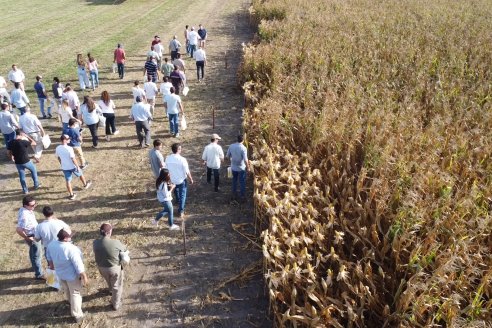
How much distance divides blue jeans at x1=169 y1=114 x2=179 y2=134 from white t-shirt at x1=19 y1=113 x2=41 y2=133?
4274 mm

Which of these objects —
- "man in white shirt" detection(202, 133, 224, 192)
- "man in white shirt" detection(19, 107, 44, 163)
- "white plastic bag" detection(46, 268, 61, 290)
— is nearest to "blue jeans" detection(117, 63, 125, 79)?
"man in white shirt" detection(19, 107, 44, 163)

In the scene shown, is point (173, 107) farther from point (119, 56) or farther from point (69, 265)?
point (69, 265)

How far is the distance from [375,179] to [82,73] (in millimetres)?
14445

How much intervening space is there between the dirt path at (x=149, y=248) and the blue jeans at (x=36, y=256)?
12.1 inches

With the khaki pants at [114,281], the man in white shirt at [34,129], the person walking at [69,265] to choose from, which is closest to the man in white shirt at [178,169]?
the khaki pants at [114,281]

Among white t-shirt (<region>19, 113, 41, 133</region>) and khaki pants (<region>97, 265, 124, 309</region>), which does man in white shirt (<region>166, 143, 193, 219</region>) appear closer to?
khaki pants (<region>97, 265, 124, 309</region>)

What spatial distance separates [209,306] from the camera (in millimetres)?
7852

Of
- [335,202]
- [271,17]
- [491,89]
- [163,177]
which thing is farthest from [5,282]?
[271,17]

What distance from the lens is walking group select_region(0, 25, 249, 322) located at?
7.34m

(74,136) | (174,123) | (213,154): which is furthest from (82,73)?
(213,154)

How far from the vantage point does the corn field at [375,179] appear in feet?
21.5

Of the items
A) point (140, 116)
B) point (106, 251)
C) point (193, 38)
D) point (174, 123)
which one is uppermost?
point (193, 38)

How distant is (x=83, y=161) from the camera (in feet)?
40.6

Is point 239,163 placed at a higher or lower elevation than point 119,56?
lower
